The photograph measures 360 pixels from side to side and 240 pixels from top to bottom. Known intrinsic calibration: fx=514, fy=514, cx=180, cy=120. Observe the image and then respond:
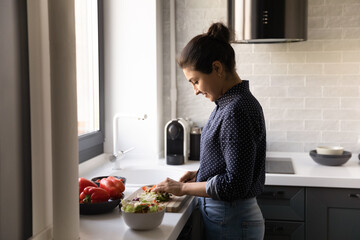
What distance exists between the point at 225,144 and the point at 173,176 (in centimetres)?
117

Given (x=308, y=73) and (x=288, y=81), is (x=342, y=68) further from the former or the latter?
(x=288, y=81)

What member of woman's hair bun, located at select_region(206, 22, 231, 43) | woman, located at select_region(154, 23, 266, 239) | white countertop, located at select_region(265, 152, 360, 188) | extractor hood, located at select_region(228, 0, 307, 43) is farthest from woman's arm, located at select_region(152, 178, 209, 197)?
extractor hood, located at select_region(228, 0, 307, 43)

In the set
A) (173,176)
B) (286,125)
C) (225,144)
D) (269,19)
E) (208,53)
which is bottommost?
(173,176)

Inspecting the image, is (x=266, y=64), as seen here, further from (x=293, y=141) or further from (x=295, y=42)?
(x=293, y=141)

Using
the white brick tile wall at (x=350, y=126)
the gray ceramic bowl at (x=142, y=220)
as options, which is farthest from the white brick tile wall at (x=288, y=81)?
the gray ceramic bowl at (x=142, y=220)

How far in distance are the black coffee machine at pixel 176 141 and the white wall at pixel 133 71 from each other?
181 millimetres

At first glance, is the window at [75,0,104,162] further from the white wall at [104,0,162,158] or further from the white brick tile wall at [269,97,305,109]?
the white brick tile wall at [269,97,305,109]

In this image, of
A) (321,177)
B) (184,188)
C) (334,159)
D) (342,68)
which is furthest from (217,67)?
(342,68)

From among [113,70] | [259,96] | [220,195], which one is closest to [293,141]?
[259,96]

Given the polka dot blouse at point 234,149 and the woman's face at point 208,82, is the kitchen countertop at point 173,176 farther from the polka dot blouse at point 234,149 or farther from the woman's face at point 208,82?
the woman's face at point 208,82

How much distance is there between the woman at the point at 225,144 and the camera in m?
1.96

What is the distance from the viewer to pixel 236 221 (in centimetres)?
213

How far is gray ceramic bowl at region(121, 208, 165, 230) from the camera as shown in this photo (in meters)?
1.88

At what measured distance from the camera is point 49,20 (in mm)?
1650
